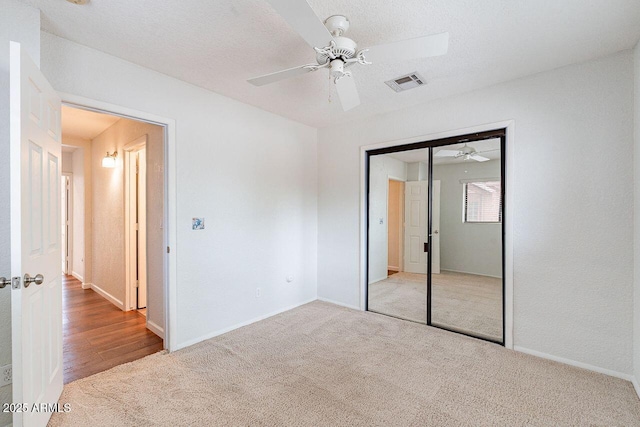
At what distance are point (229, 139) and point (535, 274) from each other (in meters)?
3.32

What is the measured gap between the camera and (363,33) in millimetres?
2131

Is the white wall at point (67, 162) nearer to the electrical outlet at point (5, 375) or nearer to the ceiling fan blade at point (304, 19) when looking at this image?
the electrical outlet at point (5, 375)

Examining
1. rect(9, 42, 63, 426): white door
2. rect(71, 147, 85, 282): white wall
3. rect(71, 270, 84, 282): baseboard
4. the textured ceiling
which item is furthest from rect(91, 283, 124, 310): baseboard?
the textured ceiling

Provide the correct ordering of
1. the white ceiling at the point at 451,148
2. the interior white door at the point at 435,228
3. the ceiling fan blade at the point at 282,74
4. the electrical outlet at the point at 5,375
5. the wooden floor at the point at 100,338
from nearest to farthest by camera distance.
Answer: the electrical outlet at the point at 5,375, the ceiling fan blade at the point at 282,74, the wooden floor at the point at 100,338, the white ceiling at the point at 451,148, the interior white door at the point at 435,228

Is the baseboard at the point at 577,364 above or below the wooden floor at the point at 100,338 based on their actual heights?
→ above

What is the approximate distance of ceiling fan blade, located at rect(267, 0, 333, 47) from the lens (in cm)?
141

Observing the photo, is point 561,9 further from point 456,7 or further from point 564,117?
point 564,117

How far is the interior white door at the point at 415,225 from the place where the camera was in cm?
366

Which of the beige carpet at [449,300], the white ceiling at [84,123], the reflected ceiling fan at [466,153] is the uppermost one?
the white ceiling at [84,123]

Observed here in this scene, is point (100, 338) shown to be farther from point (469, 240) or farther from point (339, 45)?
point (469, 240)

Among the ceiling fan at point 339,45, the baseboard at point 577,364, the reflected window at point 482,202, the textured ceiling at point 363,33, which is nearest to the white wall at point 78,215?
the textured ceiling at point 363,33

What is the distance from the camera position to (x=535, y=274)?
2.79 meters

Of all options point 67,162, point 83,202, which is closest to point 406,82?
point 83,202

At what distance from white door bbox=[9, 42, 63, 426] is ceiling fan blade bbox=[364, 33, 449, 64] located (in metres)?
1.84
